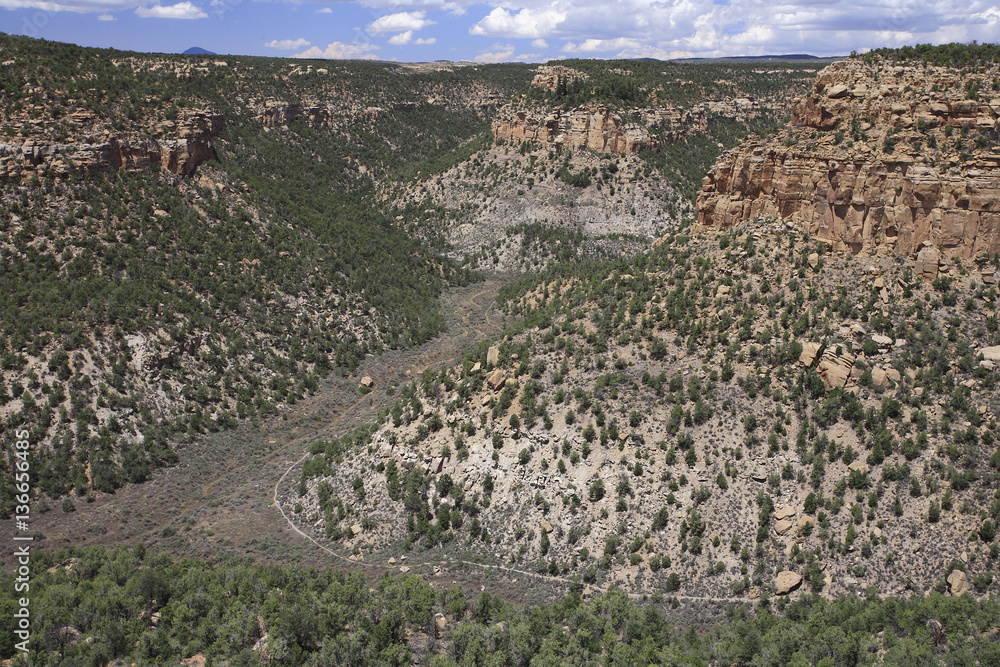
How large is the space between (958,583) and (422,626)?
2044 cm

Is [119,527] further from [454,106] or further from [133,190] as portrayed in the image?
[454,106]

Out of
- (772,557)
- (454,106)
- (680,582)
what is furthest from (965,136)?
(454,106)

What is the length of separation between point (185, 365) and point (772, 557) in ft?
125

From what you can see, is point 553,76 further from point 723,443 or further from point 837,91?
point 723,443

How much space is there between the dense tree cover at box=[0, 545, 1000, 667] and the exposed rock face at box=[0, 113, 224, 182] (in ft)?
114

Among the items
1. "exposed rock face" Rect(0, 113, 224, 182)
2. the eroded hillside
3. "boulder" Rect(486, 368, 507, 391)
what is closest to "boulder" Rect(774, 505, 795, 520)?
the eroded hillside

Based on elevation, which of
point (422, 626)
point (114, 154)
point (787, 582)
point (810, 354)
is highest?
point (114, 154)

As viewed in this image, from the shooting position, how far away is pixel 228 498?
37.0 metres

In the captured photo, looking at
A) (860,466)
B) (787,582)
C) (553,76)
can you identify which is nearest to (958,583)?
(860,466)

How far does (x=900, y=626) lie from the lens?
22297 millimetres

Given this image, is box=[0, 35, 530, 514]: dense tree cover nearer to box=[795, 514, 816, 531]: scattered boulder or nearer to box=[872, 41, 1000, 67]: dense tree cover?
box=[795, 514, 816, 531]: scattered boulder

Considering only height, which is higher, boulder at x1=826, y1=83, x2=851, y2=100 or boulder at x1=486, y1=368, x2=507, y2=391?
boulder at x1=826, y1=83, x2=851, y2=100

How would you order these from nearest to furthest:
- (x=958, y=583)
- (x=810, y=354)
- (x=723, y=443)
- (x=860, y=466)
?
1. (x=958, y=583)
2. (x=860, y=466)
3. (x=723, y=443)
4. (x=810, y=354)

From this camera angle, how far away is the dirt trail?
108 feet
